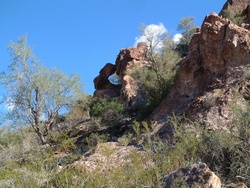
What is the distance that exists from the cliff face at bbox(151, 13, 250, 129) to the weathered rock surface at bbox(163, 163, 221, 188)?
509 cm

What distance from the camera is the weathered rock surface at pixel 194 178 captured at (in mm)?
3529

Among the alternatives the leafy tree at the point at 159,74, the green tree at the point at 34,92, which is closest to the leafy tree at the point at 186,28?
the leafy tree at the point at 159,74

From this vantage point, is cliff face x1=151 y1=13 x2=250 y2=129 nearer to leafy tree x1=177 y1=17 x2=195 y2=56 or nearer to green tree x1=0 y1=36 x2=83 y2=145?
green tree x1=0 y1=36 x2=83 y2=145

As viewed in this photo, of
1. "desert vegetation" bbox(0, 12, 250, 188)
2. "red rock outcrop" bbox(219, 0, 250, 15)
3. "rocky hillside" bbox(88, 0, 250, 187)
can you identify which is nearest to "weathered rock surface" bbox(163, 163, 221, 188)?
"desert vegetation" bbox(0, 12, 250, 188)

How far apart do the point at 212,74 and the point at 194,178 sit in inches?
371

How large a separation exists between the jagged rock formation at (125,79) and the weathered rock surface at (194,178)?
68.6 ft

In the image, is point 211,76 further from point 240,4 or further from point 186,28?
point 186,28

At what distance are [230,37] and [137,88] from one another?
14474 millimetres

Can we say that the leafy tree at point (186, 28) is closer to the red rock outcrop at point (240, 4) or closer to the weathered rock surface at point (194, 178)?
the red rock outcrop at point (240, 4)

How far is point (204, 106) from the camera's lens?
994cm

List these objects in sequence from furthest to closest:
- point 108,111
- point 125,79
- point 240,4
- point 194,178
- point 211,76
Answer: point 125,79, point 240,4, point 108,111, point 211,76, point 194,178

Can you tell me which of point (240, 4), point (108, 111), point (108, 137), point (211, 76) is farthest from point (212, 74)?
point (240, 4)

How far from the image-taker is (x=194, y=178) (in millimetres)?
3656

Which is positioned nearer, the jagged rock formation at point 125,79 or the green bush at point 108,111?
the green bush at point 108,111
